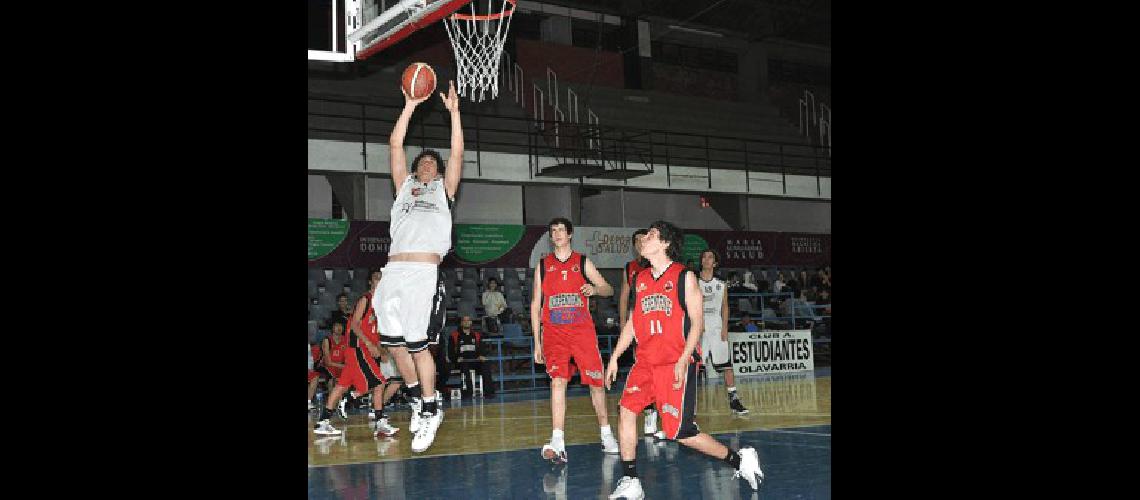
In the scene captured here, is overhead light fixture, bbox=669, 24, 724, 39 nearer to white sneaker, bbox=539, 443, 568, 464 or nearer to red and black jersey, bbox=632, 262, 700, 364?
white sneaker, bbox=539, 443, 568, 464

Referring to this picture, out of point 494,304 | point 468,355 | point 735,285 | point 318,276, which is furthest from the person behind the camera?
point 735,285

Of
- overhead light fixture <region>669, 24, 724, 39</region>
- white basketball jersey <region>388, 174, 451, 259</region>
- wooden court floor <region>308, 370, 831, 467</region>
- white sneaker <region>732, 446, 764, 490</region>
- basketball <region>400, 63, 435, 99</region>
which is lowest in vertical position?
wooden court floor <region>308, 370, 831, 467</region>

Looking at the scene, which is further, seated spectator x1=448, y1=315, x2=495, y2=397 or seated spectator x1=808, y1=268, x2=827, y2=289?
seated spectator x1=808, y1=268, x2=827, y2=289

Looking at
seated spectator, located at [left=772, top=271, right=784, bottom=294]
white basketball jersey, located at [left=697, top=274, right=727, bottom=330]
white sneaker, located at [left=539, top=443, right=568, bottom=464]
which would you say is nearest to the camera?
white sneaker, located at [left=539, top=443, right=568, bottom=464]

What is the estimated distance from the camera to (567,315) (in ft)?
23.1

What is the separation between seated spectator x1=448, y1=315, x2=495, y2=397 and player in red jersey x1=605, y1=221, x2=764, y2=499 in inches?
348

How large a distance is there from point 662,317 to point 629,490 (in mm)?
1010

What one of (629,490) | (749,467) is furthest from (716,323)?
(629,490)

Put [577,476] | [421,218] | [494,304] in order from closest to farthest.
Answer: [577,476], [421,218], [494,304]

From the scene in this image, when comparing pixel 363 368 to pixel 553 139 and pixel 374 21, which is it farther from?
pixel 553 139

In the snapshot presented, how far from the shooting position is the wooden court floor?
768 cm

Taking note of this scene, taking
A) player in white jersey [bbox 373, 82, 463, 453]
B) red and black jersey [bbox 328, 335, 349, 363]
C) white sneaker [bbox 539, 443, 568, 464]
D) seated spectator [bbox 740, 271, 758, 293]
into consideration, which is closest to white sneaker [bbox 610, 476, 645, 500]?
white sneaker [bbox 539, 443, 568, 464]
